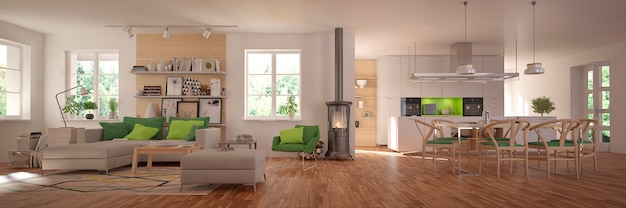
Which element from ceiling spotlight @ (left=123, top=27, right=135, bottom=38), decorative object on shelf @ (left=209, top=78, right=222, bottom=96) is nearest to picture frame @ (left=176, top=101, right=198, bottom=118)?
decorative object on shelf @ (left=209, top=78, right=222, bottom=96)

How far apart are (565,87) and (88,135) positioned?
11227 millimetres

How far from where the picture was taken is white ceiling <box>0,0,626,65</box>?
667 centimetres

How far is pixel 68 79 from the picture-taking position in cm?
913

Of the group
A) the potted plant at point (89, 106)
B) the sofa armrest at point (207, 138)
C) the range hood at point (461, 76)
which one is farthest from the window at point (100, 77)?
the range hood at point (461, 76)

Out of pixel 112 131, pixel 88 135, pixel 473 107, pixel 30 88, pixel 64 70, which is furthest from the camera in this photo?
pixel 473 107

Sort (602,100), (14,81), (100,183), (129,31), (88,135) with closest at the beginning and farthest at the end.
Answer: (100,183), (88,135), (129,31), (14,81), (602,100)

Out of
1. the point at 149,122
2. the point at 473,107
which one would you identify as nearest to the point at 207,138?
the point at 149,122

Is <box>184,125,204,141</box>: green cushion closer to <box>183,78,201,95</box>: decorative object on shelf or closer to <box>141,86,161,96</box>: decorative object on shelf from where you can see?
<box>183,78,201,95</box>: decorative object on shelf

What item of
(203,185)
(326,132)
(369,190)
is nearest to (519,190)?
(369,190)

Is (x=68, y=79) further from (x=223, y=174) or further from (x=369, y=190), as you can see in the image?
(x=369, y=190)

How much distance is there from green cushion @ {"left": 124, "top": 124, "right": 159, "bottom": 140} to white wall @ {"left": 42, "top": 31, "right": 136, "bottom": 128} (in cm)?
145

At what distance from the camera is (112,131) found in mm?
7625

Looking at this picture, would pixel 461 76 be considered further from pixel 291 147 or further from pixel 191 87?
pixel 191 87

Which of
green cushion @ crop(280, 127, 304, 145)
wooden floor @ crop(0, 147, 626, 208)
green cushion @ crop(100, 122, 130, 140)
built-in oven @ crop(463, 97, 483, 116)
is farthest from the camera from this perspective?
built-in oven @ crop(463, 97, 483, 116)
